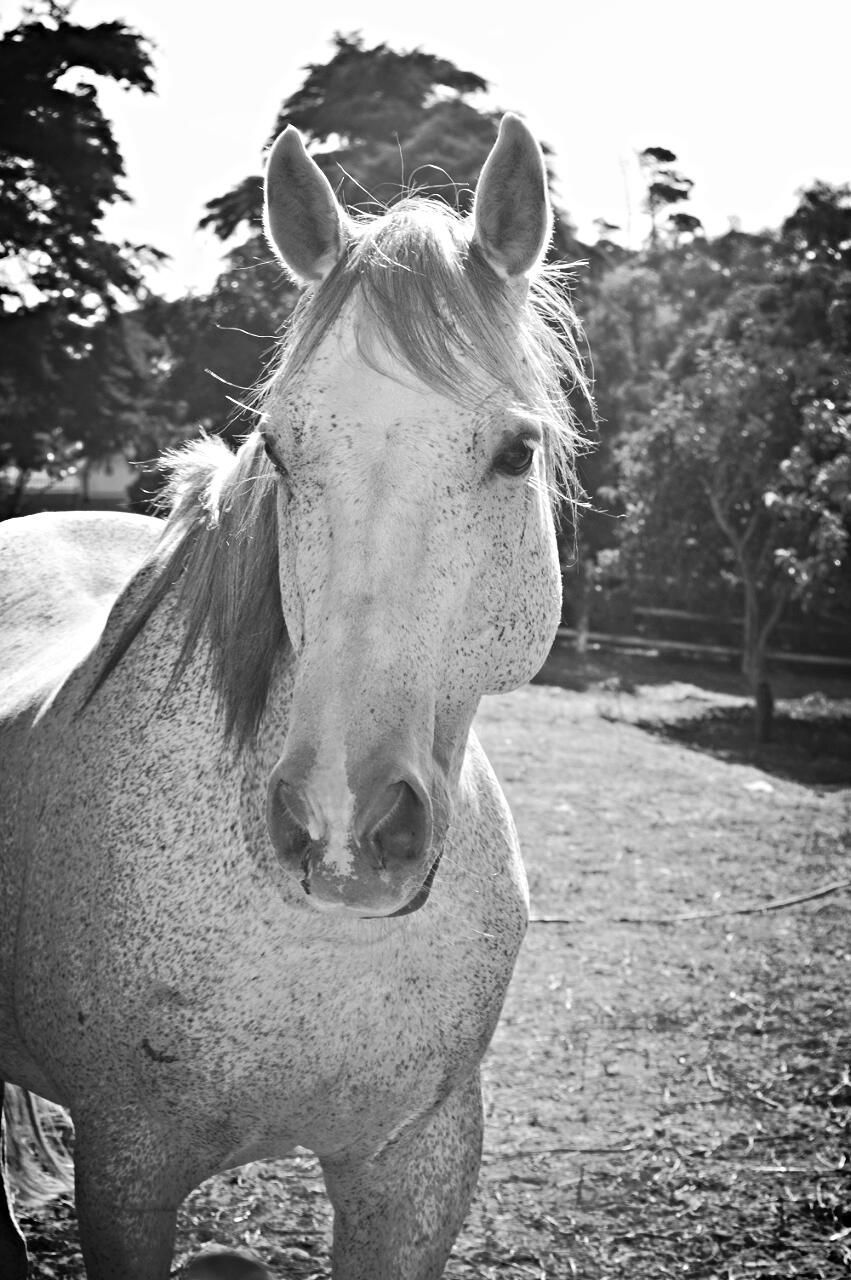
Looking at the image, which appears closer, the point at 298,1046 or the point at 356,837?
the point at 356,837

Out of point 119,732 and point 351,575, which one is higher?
point 351,575

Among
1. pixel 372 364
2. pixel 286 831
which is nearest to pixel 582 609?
pixel 372 364

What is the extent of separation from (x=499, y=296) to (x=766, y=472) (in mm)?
11366

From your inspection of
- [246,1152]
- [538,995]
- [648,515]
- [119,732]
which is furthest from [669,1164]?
[648,515]

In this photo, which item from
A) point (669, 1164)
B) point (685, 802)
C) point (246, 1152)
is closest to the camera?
point (246, 1152)

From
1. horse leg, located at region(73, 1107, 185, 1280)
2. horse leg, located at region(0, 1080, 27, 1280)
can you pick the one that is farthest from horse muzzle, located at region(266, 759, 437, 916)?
horse leg, located at region(0, 1080, 27, 1280)

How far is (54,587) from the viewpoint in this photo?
2832 mm

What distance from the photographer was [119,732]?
193 cm

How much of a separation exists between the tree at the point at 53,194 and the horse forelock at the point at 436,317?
46.4 feet

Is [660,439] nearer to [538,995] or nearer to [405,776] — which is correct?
[538,995]

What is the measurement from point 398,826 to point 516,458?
57 centimetres

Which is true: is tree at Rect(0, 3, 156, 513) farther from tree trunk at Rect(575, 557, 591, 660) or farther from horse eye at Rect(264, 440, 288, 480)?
horse eye at Rect(264, 440, 288, 480)

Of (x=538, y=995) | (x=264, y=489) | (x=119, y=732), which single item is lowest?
(x=538, y=995)

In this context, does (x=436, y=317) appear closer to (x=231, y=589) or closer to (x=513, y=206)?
(x=513, y=206)
